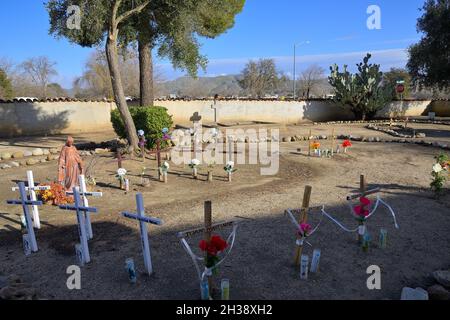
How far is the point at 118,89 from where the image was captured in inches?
516

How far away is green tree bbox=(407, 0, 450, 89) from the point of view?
80.3 ft

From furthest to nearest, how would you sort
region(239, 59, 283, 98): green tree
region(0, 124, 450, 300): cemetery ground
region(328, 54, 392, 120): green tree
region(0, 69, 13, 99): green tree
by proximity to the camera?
region(239, 59, 283, 98): green tree, region(0, 69, 13, 99): green tree, region(328, 54, 392, 120): green tree, region(0, 124, 450, 300): cemetery ground

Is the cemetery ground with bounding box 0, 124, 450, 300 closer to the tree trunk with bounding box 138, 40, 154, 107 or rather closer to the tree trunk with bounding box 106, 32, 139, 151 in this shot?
the tree trunk with bounding box 106, 32, 139, 151

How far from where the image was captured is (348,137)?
60.5 feet

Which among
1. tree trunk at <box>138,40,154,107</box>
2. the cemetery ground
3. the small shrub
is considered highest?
tree trunk at <box>138,40,154,107</box>

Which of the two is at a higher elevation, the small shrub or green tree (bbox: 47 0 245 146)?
green tree (bbox: 47 0 245 146)

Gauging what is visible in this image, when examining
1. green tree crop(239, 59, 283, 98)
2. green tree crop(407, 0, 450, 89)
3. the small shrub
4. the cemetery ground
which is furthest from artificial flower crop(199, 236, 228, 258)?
green tree crop(239, 59, 283, 98)

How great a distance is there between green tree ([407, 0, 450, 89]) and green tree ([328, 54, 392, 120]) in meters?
3.15

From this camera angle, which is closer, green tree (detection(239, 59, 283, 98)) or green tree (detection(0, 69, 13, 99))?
green tree (detection(0, 69, 13, 99))

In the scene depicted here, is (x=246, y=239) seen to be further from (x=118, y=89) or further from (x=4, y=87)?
(x=4, y=87)

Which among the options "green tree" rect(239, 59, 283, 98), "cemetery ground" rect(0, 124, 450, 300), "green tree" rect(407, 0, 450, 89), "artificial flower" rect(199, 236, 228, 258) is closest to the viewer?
"artificial flower" rect(199, 236, 228, 258)

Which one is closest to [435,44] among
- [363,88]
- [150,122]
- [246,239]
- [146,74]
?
[363,88]
